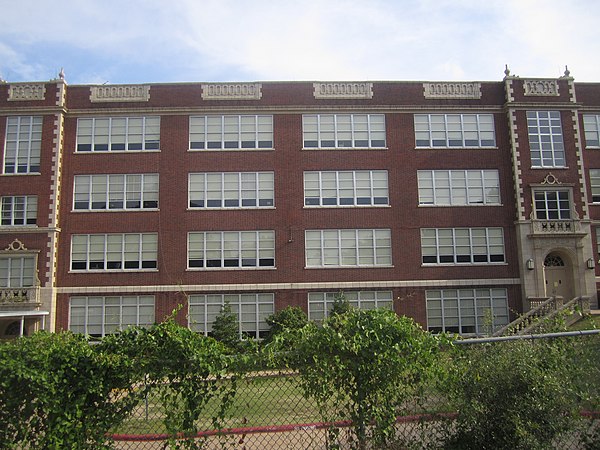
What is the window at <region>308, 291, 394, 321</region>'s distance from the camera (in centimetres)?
2937

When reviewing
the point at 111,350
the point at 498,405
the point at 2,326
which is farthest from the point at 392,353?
the point at 2,326

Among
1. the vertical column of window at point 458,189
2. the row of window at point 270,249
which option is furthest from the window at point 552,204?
the vertical column of window at point 458,189

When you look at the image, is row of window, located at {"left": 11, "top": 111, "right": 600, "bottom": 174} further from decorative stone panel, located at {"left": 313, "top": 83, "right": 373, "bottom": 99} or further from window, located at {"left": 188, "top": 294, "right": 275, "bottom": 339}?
window, located at {"left": 188, "top": 294, "right": 275, "bottom": 339}

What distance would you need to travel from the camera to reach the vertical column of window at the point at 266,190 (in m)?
30.3

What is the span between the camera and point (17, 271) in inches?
1131

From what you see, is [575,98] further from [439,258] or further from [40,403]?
[40,403]

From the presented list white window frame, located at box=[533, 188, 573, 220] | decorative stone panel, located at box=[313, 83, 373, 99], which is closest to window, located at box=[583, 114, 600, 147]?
white window frame, located at box=[533, 188, 573, 220]

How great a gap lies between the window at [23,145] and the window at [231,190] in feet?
29.2

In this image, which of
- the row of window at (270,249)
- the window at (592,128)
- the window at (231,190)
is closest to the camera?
the row of window at (270,249)

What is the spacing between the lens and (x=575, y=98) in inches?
1250

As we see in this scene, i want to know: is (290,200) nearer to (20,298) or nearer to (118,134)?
(118,134)

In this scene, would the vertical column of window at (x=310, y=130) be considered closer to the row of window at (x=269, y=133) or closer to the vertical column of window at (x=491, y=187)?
the row of window at (x=269, y=133)

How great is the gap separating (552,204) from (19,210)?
99.3 feet

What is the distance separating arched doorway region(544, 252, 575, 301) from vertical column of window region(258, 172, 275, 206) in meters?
16.2
